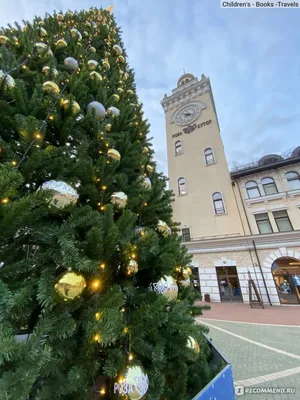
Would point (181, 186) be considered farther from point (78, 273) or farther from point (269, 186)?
point (78, 273)

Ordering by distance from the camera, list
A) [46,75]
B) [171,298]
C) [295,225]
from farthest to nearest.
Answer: [295,225] → [46,75] → [171,298]

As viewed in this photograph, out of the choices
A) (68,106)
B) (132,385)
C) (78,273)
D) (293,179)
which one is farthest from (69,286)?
(293,179)

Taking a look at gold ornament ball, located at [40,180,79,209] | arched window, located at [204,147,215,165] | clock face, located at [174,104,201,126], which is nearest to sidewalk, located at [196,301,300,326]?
gold ornament ball, located at [40,180,79,209]

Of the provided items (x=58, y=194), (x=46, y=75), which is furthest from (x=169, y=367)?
(x=46, y=75)

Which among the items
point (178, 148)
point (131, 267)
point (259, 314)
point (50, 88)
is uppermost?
point (178, 148)

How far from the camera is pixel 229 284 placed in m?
11.2

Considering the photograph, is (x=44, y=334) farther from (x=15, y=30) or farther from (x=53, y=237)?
(x=15, y=30)

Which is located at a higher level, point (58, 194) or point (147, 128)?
point (147, 128)

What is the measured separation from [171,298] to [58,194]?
0.99 meters

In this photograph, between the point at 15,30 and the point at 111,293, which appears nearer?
the point at 111,293

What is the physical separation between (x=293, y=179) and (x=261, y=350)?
34.6 ft

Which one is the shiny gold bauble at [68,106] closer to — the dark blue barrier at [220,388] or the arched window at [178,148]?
the dark blue barrier at [220,388]

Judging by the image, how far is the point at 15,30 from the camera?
2357mm

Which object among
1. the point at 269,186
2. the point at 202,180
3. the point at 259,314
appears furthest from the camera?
the point at 202,180
